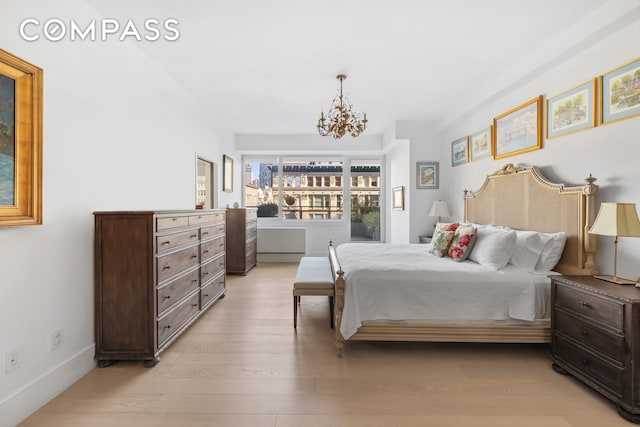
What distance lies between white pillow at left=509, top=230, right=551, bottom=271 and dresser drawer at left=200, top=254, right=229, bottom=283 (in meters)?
2.97

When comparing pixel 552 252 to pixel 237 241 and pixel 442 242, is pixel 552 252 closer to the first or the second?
pixel 442 242

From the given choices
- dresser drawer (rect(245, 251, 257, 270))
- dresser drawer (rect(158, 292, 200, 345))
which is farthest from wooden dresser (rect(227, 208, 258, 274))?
dresser drawer (rect(158, 292, 200, 345))

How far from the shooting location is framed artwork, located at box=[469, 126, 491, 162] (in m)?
4.03

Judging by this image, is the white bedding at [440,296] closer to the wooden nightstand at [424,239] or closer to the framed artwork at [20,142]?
the framed artwork at [20,142]

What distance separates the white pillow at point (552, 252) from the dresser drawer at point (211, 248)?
10.3ft

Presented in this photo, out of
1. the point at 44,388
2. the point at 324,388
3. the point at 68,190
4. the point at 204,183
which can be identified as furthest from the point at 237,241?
the point at 324,388

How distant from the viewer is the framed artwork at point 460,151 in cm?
456

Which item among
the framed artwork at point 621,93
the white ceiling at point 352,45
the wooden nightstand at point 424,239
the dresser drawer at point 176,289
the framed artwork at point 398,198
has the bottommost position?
the dresser drawer at point 176,289

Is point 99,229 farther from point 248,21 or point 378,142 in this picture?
point 378,142

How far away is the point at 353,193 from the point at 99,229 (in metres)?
5.48

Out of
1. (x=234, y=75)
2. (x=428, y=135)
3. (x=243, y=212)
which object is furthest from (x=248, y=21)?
(x=428, y=135)

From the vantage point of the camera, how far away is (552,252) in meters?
2.69

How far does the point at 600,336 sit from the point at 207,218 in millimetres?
3354

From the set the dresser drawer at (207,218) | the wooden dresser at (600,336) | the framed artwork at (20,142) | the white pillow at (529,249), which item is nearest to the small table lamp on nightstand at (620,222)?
the wooden dresser at (600,336)
